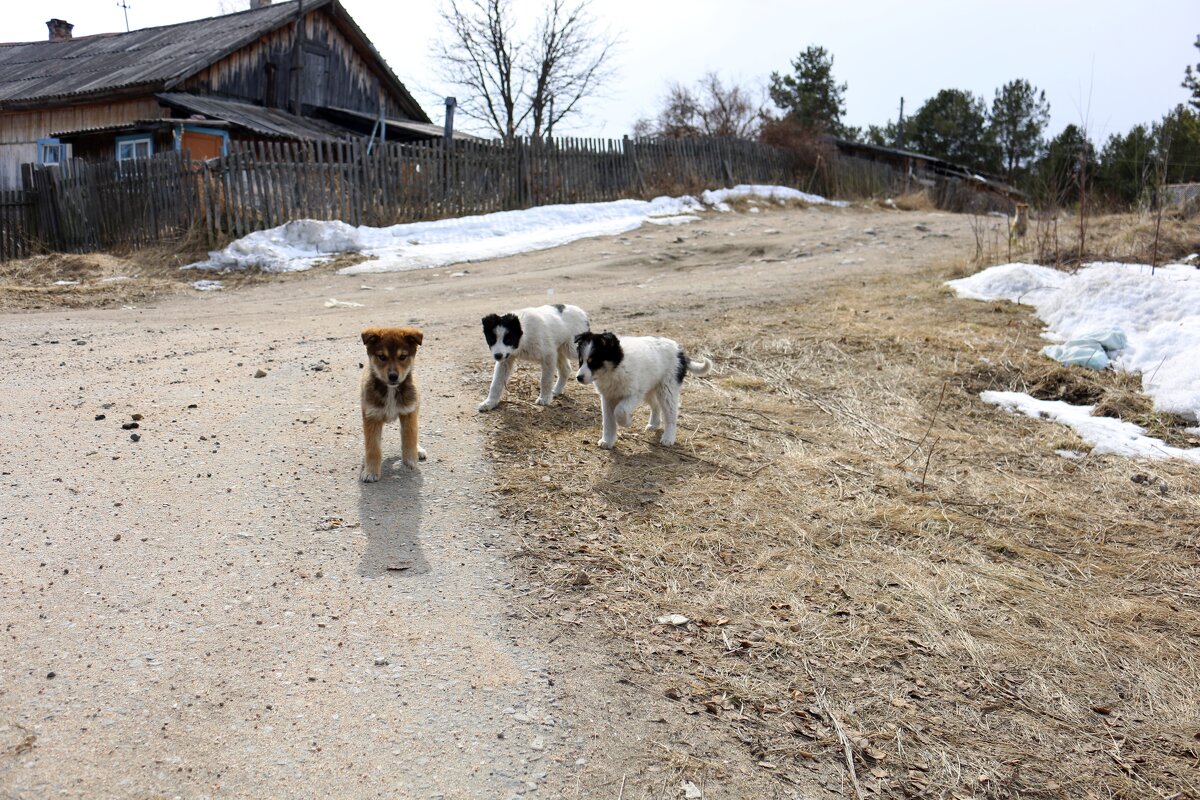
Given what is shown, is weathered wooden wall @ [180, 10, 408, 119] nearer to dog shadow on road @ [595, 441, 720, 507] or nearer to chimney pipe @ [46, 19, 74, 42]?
chimney pipe @ [46, 19, 74, 42]

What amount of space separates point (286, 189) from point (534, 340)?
11212 mm

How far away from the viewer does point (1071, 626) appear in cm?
428

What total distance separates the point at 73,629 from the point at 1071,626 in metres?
4.38

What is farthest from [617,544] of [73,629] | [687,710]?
[73,629]

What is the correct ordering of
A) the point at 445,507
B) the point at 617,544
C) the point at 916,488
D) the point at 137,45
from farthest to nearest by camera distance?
the point at 137,45
the point at 916,488
the point at 445,507
the point at 617,544

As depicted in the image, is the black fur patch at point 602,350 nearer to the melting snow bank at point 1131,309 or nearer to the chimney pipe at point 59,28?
the melting snow bank at point 1131,309

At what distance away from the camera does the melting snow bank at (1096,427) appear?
23.4 ft

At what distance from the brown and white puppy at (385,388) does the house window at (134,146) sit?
68.4ft

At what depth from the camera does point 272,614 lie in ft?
12.8

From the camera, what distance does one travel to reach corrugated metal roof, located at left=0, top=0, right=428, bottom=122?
2400cm

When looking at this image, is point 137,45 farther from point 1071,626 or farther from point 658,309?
point 1071,626

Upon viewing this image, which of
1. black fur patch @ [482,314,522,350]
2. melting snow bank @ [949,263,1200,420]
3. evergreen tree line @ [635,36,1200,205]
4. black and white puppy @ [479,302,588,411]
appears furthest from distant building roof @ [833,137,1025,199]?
black fur patch @ [482,314,522,350]

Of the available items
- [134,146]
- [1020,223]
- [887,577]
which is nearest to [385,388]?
[887,577]

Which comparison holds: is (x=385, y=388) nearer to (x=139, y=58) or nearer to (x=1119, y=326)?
(x=1119, y=326)
